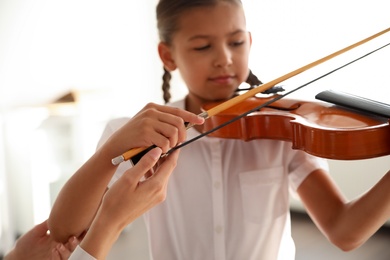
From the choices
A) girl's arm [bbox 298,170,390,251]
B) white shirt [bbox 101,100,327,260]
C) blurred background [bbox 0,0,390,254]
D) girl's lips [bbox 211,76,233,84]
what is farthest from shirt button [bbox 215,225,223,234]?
blurred background [bbox 0,0,390,254]

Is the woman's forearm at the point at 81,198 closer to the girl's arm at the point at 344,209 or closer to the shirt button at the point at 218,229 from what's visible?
the shirt button at the point at 218,229

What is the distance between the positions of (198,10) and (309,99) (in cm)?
26

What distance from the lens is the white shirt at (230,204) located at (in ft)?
3.15

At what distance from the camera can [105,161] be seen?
79cm

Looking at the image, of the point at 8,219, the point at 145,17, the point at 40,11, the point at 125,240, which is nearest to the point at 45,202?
the point at 8,219

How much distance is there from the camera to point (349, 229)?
85cm

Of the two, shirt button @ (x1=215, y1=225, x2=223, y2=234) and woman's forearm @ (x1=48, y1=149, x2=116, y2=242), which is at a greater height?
woman's forearm @ (x1=48, y1=149, x2=116, y2=242)

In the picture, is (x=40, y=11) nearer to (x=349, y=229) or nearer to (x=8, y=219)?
(x=8, y=219)

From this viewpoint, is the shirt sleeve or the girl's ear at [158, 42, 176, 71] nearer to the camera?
the shirt sleeve

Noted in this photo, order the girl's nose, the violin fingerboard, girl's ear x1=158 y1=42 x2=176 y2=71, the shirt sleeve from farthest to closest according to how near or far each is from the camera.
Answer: girl's ear x1=158 y1=42 x2=176 y2=71
the girl's nose
the violin fingerboard
the shirt sleeve

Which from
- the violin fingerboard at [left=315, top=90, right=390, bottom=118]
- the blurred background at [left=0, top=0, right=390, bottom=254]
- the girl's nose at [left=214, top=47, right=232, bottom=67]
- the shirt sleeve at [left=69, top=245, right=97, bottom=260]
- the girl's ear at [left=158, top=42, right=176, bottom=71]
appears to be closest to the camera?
the shirt sleeve at [left=69, top=245, right=97, bottom=260]

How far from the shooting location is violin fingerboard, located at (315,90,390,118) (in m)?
0.77

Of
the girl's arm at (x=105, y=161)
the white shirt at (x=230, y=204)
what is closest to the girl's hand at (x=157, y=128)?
the girl's arm at (x=105, y=161)

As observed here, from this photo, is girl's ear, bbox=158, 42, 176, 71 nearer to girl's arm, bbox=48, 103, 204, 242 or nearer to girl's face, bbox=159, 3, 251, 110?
girl's face, bbox=159, 3, 251, 110
